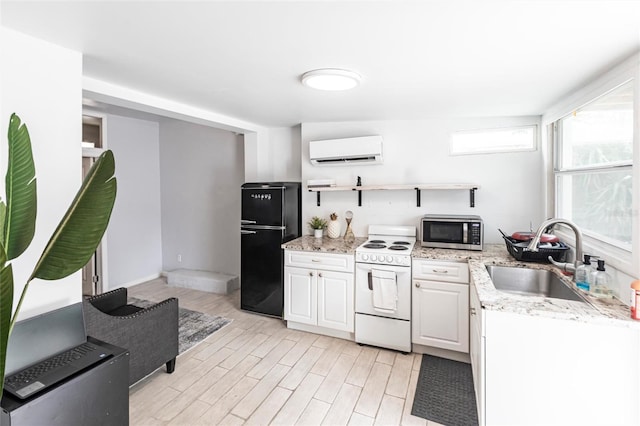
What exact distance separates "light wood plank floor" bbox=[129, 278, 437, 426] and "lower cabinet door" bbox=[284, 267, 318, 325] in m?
0.19

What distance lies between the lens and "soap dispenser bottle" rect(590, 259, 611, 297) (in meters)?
1.72

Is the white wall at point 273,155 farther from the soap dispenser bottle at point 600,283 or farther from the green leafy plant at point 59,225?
the soap dispenser bottle at point 600,283

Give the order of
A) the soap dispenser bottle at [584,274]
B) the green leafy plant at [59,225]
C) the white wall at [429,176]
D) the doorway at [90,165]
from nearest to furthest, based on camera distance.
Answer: the green leafy plant at [59,225] < the soap dispenser bottle at [584,274] < the white wall at [429,176] < the doorway at [90,165]

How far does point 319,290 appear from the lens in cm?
325

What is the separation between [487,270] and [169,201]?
4.84 metres

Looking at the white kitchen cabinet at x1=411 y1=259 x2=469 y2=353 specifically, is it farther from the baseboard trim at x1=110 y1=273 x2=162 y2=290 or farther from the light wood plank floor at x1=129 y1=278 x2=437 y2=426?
the baseboard trim at x1=110 y1=273 x2=162 y2=290

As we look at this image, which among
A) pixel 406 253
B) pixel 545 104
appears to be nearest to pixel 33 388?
pixel 406 253

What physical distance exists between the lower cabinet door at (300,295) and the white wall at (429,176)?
831 mm

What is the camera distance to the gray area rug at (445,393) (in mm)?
2098

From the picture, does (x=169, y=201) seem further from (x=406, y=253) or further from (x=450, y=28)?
(x=450, y=28)

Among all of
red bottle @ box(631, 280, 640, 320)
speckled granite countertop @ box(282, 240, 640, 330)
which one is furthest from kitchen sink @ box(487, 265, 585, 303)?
red bottle @ box(631, 280, 640, 320)

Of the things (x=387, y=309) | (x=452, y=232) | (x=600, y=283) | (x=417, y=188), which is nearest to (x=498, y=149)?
(x=417, y=188)

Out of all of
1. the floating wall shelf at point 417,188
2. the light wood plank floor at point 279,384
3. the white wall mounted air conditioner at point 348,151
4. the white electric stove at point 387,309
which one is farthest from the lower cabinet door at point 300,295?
the white wall mounted air conditioner at point 348,151

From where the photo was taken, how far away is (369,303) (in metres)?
3.02
